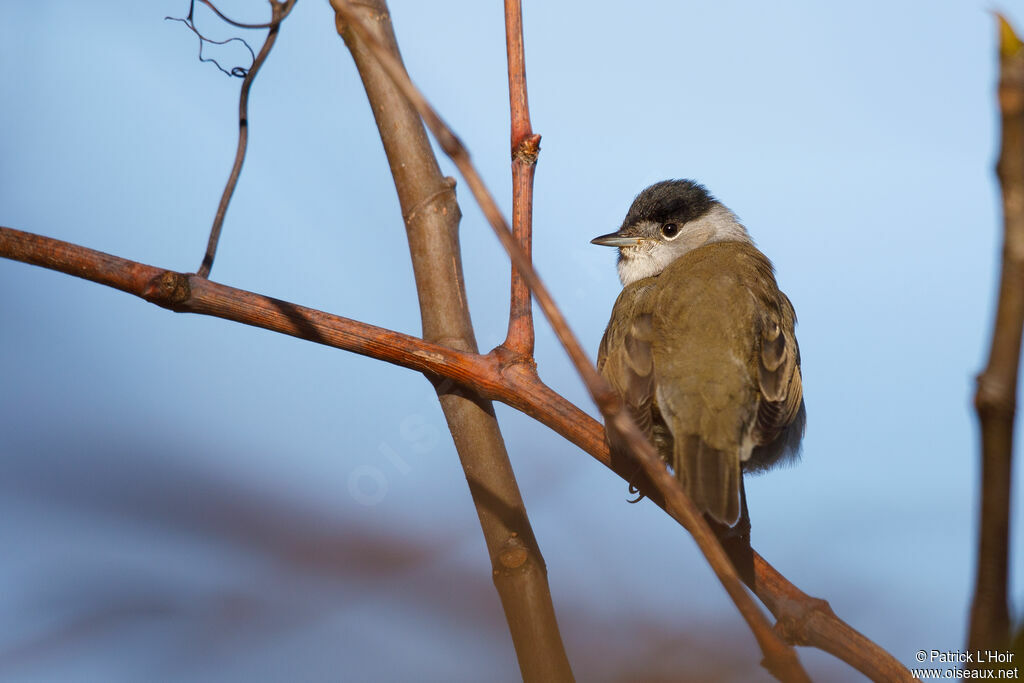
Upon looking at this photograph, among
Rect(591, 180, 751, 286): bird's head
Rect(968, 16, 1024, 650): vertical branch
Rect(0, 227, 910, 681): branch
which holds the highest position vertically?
Rect(591, 180, 751, 286): bird's head

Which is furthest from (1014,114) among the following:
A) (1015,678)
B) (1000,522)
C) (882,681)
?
(882,681)

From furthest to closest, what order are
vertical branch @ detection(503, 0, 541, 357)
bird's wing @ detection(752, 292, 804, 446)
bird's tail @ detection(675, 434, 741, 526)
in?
bird's wing @ detection(752, 292, 804, 446), bird's tail @ detection(675, 434, 741, 526), vertical branch @ detection(503, 0, 541, 357)

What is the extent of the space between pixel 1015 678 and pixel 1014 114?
1.64 ft

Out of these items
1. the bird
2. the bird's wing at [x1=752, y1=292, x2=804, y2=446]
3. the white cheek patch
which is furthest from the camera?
the white cheek patch

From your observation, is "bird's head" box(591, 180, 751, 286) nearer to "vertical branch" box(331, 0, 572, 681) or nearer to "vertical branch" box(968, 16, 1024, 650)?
"vertical branch" box(331, 0, 572, 681)

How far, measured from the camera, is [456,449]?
2459mm

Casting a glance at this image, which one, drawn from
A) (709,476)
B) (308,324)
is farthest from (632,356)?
(308,324)

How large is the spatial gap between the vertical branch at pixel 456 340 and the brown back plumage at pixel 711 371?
0.61 meters

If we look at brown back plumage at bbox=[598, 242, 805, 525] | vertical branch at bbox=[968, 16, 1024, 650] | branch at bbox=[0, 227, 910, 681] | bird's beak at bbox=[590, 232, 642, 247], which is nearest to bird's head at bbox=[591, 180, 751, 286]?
bird's beak at bbox=[590, 232, 642, 247]

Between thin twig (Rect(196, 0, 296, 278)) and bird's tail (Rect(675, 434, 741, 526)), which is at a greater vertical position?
thin twig (Rect(196, 0, 296, 278))

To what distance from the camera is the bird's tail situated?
8.22 feet

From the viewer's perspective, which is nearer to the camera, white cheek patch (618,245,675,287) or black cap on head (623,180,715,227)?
white cheek patch (618,245,675,287)

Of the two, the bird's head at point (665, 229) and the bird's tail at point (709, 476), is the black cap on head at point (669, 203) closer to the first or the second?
the bird's head at point (665, 229)

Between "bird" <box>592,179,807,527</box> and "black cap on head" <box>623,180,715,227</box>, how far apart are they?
62 centimetres
